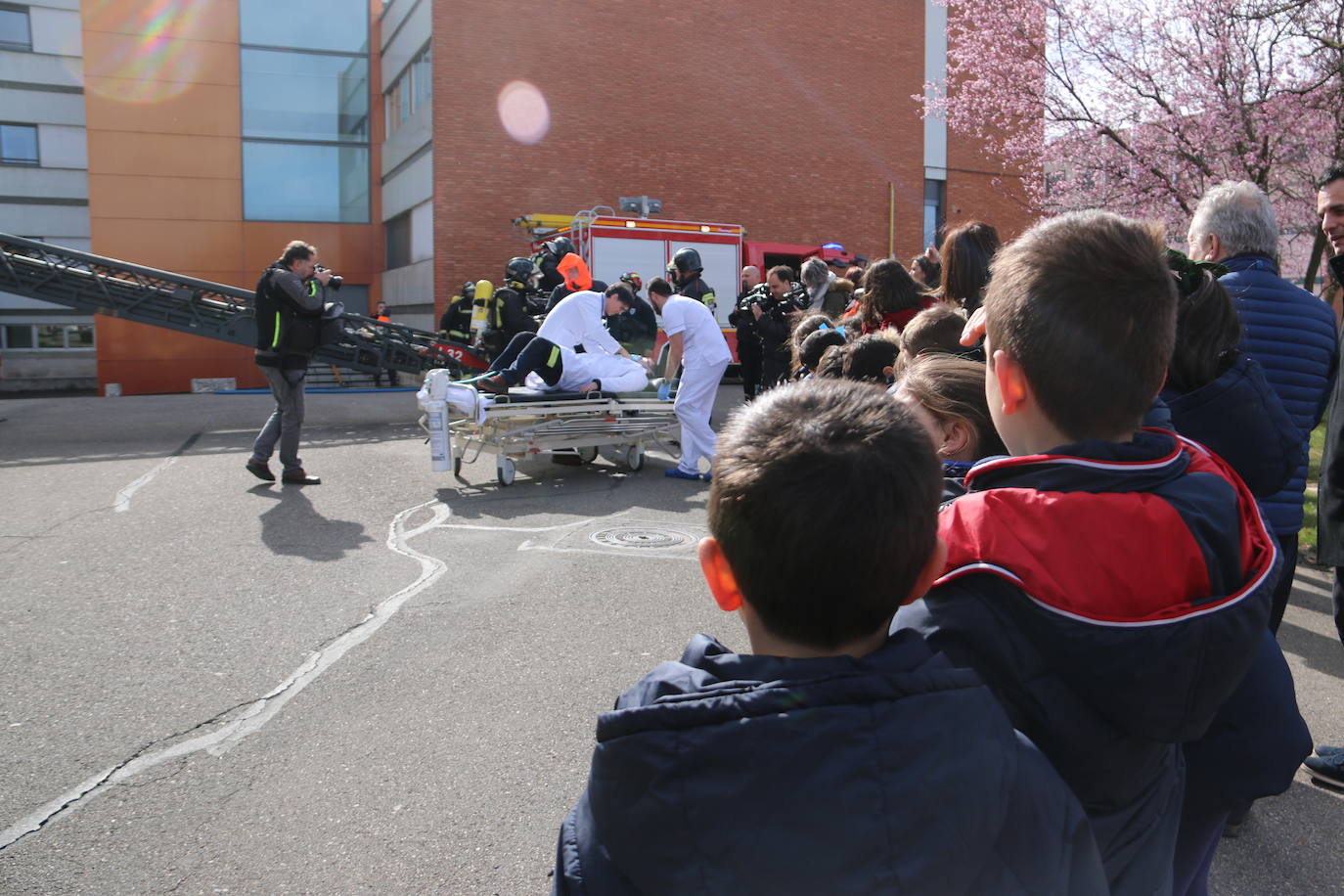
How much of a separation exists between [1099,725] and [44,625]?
5325mm

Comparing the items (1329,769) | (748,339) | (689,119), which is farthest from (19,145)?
(1329,769)

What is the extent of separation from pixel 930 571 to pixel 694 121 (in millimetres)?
26912

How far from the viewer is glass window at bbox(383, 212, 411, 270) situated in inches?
1041

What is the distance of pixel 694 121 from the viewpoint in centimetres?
2675

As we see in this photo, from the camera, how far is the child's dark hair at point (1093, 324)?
159 centimetres

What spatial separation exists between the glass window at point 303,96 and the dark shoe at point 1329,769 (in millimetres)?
27307

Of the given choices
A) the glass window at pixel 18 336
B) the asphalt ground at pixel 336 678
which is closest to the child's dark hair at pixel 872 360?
the asphalt ground at pixel 336 678

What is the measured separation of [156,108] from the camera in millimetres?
25047

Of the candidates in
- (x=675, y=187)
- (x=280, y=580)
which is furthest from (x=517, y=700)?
(x=675, y=187)

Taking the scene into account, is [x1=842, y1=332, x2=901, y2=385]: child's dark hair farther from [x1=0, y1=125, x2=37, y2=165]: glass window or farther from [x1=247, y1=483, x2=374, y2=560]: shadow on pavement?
[x1=0, y1=125, x2=37, y2=165]: glass window

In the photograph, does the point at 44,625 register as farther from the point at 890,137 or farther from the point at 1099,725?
the point at 890,137

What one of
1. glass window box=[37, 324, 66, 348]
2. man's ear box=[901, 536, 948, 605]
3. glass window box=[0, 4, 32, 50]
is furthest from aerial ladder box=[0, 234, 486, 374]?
glass window box=[0, 4, 32, 50]

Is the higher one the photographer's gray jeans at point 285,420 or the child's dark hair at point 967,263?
the child's dark hair at point 967,263

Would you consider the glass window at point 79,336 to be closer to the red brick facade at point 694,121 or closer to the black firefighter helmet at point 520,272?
the red brick facade at point 694,121
